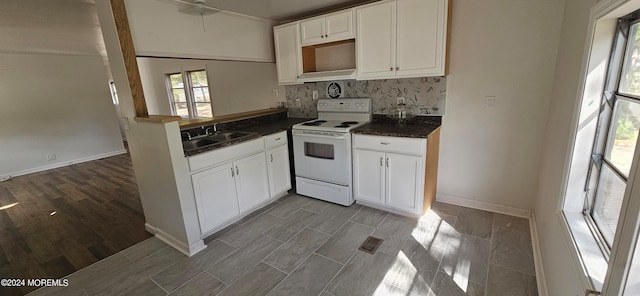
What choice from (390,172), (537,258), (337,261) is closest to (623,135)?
(537,258)

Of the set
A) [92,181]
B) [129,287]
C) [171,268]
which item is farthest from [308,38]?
[92,181]

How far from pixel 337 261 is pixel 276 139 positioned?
1.54 m

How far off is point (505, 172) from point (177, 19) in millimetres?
3508

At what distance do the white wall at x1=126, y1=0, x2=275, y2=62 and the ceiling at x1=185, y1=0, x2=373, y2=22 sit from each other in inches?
3.6

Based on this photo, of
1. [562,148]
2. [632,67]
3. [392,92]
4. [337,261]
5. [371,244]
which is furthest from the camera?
[392,92]

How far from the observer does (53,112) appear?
5.41 meters

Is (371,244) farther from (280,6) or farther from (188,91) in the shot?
(188,91)

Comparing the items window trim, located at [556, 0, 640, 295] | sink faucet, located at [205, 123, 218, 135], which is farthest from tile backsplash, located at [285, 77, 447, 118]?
window trim, located at [556, 0, 640, 295]

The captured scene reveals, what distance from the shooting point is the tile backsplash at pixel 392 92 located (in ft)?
9.27

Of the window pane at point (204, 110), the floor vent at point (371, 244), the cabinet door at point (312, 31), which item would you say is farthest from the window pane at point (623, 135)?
the window pane at point (204, 110)

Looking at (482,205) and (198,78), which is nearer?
(482,205)

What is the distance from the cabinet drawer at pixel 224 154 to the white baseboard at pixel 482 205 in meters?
2.13

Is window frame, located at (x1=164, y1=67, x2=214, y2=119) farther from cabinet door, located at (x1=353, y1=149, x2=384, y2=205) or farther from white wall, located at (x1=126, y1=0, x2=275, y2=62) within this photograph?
cabinet door, located at (x1=353, y1=149, x2=384, y2=205)

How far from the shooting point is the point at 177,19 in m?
2.54
